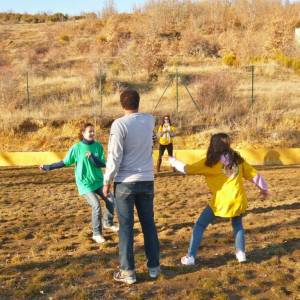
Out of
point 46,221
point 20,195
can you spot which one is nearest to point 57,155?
point 20,195

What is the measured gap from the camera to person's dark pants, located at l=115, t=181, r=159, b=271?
167 inches

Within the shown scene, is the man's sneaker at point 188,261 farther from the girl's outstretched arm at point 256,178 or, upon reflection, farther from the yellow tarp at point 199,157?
the yellow tarp at point 199,157

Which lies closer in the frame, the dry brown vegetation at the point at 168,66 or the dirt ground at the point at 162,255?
the dirt ground at the point at 162,255

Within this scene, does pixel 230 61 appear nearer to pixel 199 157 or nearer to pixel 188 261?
pixel 199 157

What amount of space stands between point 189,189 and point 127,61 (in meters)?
20.3

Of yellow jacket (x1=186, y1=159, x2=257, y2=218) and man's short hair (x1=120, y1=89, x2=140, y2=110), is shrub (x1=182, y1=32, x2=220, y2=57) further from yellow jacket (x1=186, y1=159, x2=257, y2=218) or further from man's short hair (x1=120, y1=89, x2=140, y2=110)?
man's short hair (x1=120, y1=89, x2=140, y2=110)

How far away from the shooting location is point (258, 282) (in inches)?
174

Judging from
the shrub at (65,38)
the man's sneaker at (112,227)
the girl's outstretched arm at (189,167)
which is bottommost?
the man's sneaker at (112,227)

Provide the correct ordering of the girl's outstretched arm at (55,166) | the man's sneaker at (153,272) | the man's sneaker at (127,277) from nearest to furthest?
1. the man's sneaker at (127,277)
2. the man's sneaker at (153,272)
3. the girl's outstretched arm at (55,166)

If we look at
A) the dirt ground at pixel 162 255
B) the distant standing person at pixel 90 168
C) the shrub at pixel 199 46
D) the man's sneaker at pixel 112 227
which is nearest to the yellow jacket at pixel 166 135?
the dirt ground at pixel 162 255

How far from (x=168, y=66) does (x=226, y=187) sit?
26983mm

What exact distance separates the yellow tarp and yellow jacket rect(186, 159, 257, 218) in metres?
9.92

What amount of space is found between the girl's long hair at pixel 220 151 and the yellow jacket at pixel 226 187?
0.21 ft

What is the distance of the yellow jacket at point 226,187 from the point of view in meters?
4.69
